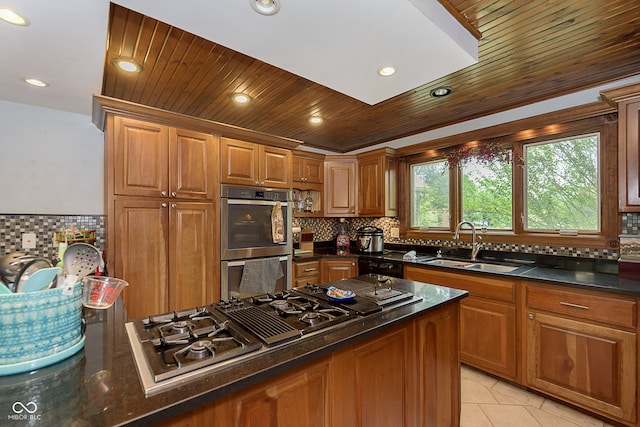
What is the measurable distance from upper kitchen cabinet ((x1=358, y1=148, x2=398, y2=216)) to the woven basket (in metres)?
3.19

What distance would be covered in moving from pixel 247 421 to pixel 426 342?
3.25 ft

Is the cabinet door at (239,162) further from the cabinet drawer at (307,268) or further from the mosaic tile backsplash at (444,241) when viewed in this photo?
the mosaic tile backsplash at (444,241)

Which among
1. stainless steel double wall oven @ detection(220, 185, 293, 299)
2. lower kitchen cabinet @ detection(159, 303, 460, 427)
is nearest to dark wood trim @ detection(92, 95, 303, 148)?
stainless steel double wall oven @ detection(220, 185, 293, 299)

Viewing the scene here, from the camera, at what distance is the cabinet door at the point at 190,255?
7.96 ft

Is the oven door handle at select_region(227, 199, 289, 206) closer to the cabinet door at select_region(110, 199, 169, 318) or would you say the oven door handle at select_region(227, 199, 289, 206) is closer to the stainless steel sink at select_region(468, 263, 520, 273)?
the cabinet door at select_region(110, 199, 169, 318)

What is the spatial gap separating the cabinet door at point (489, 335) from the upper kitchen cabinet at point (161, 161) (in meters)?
2.60

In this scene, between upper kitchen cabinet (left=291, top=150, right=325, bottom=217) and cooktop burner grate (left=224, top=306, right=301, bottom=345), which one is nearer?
cooktop burner grate (left=224, top=306, right=301, bottom=345)

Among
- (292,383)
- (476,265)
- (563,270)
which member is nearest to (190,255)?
(292,383)

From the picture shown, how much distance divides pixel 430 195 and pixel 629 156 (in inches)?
72.0

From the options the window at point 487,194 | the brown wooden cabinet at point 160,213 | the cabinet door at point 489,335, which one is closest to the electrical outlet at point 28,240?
the brown wooden cabinet at point 160,213

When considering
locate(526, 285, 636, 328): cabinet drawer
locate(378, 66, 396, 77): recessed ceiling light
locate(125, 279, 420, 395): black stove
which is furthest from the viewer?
locate(526, 285, 636, 328): cabinet drawer

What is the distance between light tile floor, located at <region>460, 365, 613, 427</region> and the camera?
194 centimetres

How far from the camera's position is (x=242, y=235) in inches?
111

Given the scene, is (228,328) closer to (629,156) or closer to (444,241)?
(629,156)
